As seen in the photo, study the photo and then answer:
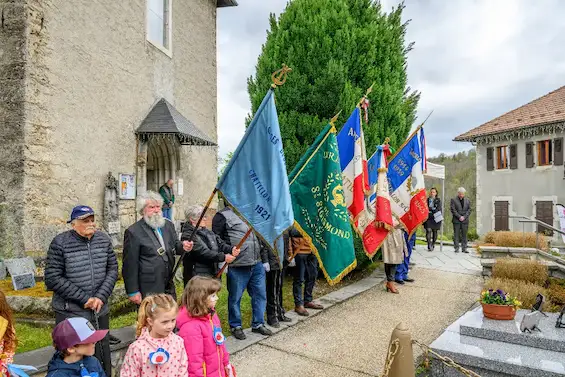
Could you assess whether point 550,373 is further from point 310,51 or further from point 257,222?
point 310,51

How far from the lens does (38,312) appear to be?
17.9 ft

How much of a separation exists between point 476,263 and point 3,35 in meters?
11.5

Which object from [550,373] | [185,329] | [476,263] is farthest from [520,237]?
[185,329]

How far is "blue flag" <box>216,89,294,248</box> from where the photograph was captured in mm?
4305

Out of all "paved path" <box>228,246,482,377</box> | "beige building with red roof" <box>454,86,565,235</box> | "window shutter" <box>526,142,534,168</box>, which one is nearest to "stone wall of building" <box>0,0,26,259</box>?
"paved path" <box>228,246,482,377</box>

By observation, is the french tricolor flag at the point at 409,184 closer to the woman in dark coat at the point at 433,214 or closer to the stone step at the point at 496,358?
the stone step at the point at 496,358

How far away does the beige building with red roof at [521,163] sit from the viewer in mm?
21688

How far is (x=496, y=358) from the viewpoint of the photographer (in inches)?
160

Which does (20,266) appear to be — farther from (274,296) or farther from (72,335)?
(72,335)

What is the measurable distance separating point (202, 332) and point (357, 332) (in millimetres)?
3173

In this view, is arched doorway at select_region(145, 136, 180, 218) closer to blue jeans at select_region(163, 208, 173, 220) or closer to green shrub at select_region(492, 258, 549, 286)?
blue jeans at select_region(163, 208, 173, 220)

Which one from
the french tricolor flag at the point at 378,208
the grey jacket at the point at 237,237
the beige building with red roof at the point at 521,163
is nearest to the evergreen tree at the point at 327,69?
the french tricolor flag at the point at 378,208

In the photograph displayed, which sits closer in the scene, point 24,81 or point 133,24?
point 24,81

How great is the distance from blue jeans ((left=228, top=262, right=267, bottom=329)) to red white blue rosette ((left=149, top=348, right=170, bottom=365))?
2572 mm
